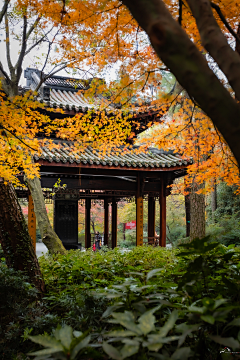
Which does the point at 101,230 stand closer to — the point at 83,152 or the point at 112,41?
the point at 83,152

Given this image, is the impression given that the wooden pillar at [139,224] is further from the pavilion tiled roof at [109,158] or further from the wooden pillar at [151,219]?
the wooden pillar at [151,219]

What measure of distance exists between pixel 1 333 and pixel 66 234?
425 inches

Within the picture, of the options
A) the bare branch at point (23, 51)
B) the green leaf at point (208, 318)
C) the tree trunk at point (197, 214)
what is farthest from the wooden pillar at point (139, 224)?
the green leaf at point (208, 318)

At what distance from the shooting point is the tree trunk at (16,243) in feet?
9.71

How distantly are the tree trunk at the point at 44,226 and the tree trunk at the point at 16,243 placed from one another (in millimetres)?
3156

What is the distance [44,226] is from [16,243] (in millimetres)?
3545

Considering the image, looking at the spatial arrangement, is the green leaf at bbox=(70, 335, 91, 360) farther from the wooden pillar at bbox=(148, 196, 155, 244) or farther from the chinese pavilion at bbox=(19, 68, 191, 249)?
the wooden pillar at bbox=(148, 196, 155, 244)

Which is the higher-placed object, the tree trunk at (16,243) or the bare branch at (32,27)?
the bare branch at (32,27)

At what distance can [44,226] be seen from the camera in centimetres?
643

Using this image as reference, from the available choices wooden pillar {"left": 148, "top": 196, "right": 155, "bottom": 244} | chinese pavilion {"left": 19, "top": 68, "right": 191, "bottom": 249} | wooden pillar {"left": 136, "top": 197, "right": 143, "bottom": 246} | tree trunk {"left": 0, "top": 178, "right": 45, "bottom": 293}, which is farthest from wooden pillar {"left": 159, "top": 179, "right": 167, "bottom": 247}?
tree trunk {"left": 0, "top": 178, "right": 45, "bottom": 293}

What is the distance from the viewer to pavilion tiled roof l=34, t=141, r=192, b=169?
823 cm

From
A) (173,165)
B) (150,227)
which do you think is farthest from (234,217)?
(173,165)

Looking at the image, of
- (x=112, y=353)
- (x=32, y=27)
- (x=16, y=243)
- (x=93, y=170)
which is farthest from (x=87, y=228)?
(x=112, y=353)

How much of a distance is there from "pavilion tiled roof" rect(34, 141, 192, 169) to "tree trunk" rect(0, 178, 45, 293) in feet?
16.2
